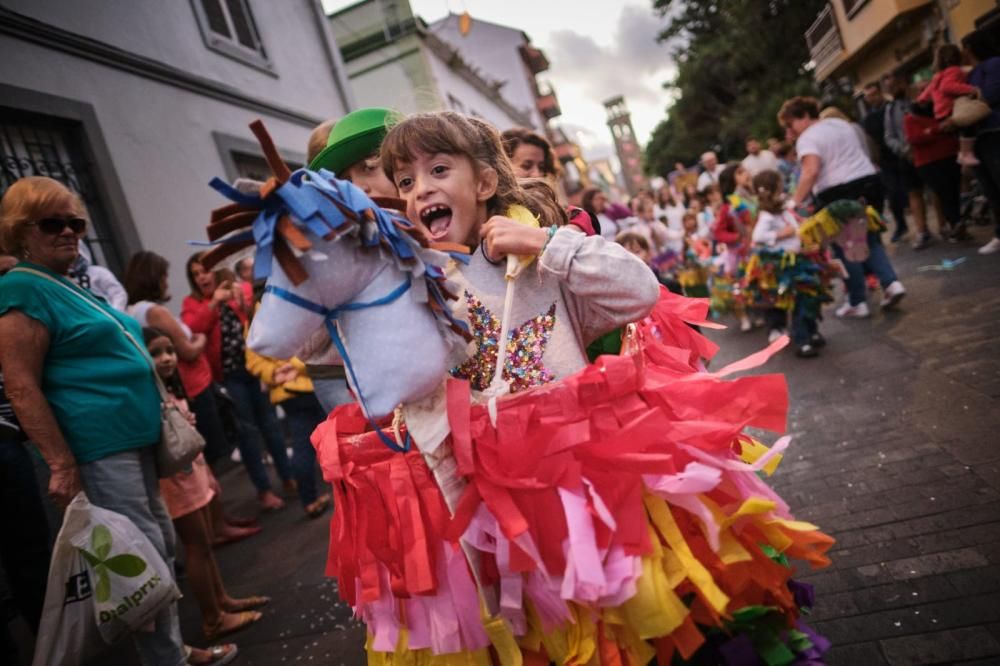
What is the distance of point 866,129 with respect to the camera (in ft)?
26.8

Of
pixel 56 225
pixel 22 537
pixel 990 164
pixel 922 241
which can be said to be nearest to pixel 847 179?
pixel 990 164

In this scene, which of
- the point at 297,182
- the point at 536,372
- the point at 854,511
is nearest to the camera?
the point at 297,182

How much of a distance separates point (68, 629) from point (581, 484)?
198 centimetres

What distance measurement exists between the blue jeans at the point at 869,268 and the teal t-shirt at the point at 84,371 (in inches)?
206

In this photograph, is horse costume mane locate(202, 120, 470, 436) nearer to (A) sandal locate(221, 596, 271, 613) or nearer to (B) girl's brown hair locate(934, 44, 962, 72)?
(A) sandal locate(221, 596, 271, 613)

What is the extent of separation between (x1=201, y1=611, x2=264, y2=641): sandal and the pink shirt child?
6.78m

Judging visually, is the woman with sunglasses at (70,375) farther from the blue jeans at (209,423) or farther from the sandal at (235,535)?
the sandal at (235,535)

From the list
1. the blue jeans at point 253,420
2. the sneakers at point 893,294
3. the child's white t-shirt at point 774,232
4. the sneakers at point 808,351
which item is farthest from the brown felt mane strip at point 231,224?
the sneakers at point 893,294

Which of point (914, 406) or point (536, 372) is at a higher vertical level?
point (536, 372)

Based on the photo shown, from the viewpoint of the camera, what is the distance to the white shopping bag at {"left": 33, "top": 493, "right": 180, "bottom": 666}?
2076mm

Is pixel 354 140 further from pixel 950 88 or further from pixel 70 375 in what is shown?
pixel 950 88

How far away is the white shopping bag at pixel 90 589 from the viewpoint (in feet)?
6.81

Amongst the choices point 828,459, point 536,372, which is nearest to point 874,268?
point 828,459

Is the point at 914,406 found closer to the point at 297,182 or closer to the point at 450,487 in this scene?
the point at 450,487
